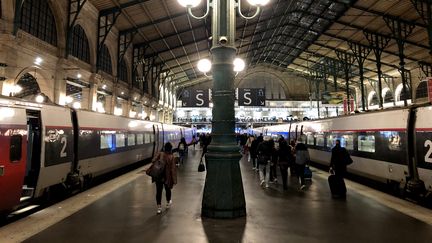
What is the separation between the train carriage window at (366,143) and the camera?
439 inches

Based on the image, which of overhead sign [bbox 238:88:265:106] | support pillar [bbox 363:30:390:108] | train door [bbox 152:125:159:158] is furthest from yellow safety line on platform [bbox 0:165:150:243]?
support pillar [bbox 363:30:390:108]

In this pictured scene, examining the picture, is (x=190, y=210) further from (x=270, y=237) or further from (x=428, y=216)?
(x=428, y=216)

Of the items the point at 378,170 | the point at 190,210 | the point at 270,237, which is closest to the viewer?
the point at 270,237

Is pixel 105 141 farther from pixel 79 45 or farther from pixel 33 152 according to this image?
pixel 79 45

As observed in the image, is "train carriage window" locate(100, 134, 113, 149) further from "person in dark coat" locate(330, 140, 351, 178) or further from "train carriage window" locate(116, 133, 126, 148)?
"person in dark coat" locate(330, 140, 351, 178)

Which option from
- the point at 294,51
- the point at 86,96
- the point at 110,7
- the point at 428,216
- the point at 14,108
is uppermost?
the point at 294,51

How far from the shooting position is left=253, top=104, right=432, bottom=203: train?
26.9 ft

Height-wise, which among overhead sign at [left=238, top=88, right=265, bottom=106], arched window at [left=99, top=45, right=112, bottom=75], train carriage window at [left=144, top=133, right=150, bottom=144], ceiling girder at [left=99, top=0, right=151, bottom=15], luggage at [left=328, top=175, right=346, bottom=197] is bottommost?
luggage at [left=328, top=175, right=346, bottom=197]

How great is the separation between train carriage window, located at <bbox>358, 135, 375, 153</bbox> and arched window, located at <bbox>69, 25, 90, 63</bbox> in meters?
18.6

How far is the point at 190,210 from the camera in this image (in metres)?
7.06

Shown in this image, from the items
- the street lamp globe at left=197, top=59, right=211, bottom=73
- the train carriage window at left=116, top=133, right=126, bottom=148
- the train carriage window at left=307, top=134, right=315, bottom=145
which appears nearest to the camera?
the street lamp globe at left=197, top=59, right=211, bottom=73

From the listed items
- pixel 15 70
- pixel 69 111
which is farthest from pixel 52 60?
pixel 69 111

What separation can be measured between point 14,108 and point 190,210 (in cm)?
424

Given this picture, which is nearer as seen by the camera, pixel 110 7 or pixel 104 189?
pixel 104 189
